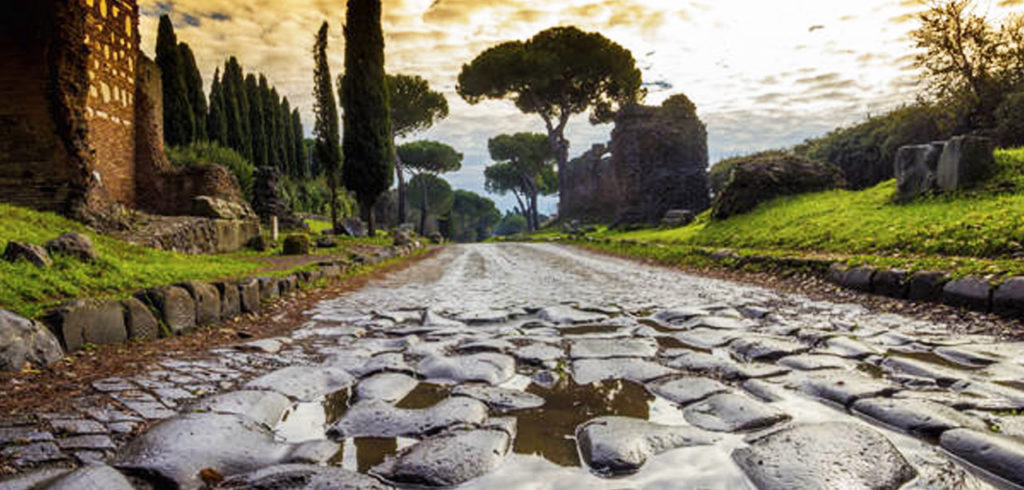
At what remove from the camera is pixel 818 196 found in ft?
45.5

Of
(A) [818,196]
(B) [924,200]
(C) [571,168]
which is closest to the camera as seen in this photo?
(B) [924,200]

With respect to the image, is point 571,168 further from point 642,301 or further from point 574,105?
point 642,301

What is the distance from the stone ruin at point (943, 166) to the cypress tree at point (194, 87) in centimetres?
2803

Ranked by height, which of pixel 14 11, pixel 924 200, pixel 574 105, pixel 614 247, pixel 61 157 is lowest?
pixel 614 247

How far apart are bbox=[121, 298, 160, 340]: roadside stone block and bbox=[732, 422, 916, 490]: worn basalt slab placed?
362cm

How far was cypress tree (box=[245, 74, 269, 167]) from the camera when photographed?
114ft

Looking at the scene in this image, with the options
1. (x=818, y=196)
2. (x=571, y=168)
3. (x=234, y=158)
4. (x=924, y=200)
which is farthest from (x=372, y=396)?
(x=571, y=168)

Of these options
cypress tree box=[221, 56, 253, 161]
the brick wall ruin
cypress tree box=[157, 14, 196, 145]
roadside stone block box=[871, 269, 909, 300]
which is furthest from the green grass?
cypress tree box=[221, 56, 253, 161]

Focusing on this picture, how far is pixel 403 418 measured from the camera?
2.17 metres

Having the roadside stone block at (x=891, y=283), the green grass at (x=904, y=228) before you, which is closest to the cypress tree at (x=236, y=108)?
the green grass at (x=904, y=228)

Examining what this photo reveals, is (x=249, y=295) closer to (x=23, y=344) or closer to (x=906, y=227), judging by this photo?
(x=23, y=344)

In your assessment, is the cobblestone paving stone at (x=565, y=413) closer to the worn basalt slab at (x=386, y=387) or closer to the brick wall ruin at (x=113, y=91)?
the worn basalt slab at (x=386, y=387)

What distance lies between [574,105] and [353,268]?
27.2 m

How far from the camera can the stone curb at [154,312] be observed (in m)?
3.10
